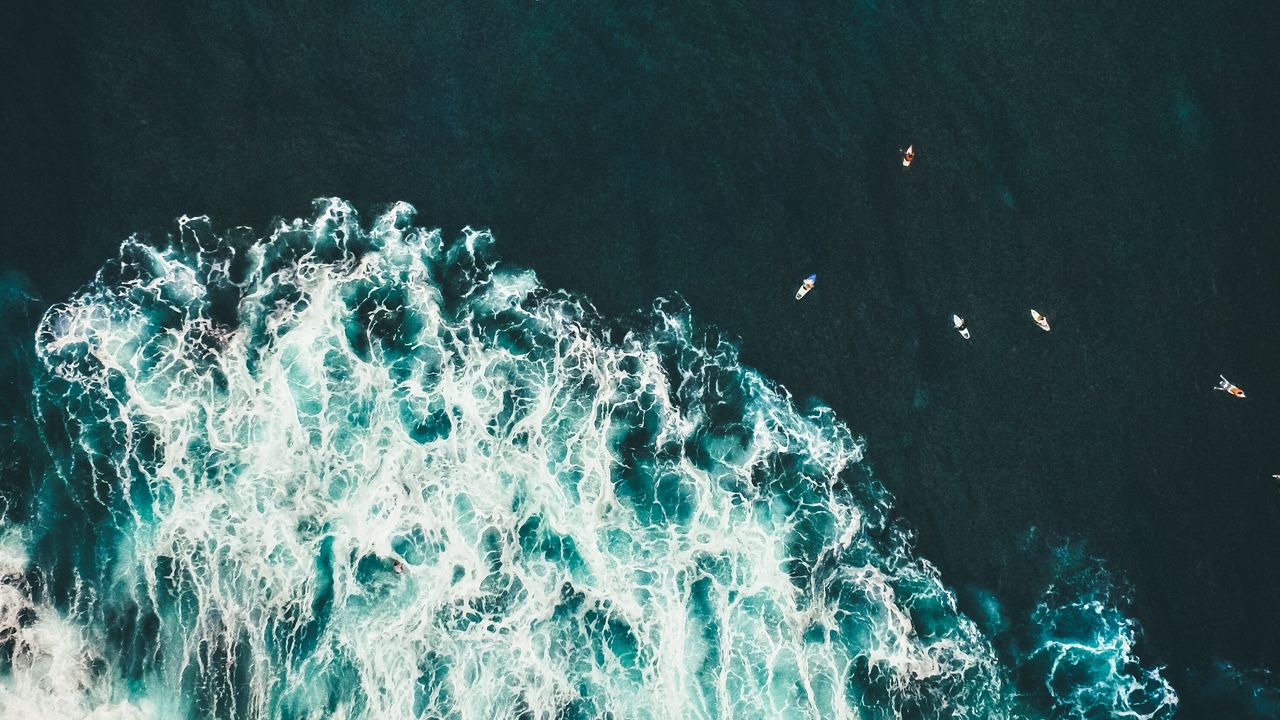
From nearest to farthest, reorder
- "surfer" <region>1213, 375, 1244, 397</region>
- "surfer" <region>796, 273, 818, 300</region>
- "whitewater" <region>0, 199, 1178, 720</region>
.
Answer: "whitewater" <region>0, 199, 1178, 720</region>, "surfer" <region>796, 273, 818, 300</region>, "surfer" <region>1213, 375, 1244, 397</region>

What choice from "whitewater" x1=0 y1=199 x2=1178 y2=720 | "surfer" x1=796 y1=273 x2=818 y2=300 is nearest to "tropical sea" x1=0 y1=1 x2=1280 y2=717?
"whitewater" x1=0 y1=199 x2=1178 y2=720

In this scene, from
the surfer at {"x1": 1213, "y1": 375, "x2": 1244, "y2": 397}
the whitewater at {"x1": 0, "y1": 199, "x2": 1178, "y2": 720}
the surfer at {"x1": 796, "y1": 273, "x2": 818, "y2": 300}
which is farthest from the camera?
the surfer at {"x1": 1213, "y1": 375, "x2": 1244, "y2": 397}

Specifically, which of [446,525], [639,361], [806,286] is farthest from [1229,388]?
[446,525]

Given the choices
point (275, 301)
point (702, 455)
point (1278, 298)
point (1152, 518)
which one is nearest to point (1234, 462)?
point (1152, 518)

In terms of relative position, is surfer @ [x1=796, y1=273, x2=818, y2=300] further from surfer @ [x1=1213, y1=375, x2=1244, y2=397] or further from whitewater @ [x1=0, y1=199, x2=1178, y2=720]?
surfer @ [x1=1213, y1=375, x2=1244, y2=397]

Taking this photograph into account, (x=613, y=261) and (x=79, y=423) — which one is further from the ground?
(x=613, y=261)

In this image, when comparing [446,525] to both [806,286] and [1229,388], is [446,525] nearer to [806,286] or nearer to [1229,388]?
[806,286]

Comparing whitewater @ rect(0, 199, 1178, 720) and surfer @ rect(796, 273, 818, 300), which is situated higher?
surfer @ rect(796, 273, 818, 300)

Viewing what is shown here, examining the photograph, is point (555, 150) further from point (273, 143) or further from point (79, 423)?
point (79, 423)
